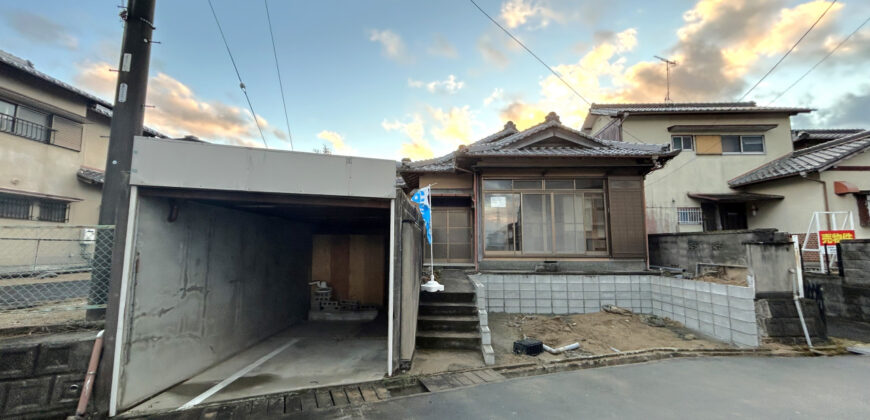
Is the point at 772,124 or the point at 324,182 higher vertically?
the point at 772,124

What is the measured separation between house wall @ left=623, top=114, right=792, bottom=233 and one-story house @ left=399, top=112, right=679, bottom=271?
5073 millimetres

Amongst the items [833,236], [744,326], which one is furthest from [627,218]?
[833,236]

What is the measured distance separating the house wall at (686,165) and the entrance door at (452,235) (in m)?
7.24

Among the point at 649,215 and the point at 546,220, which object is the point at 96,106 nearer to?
the point at 546,220

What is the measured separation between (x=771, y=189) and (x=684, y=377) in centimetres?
1104

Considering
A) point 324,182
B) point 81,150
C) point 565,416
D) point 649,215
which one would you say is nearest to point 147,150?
point 324,182

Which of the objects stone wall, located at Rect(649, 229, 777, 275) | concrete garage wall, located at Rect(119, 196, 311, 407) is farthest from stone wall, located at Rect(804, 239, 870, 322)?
concrete garage wall, located at Rect(119, 196, 311, 407)

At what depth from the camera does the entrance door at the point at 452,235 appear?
9062mm

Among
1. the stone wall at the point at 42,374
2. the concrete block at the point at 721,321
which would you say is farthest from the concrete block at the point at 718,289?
the stone wall at the point at 42,374

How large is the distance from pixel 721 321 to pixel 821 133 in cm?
1546

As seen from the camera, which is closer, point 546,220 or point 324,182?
point 324,182

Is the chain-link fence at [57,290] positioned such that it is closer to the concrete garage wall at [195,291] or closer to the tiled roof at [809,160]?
the concrete garage wall at [195,291]

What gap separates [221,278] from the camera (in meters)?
4.64

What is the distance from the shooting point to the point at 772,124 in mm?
11789
